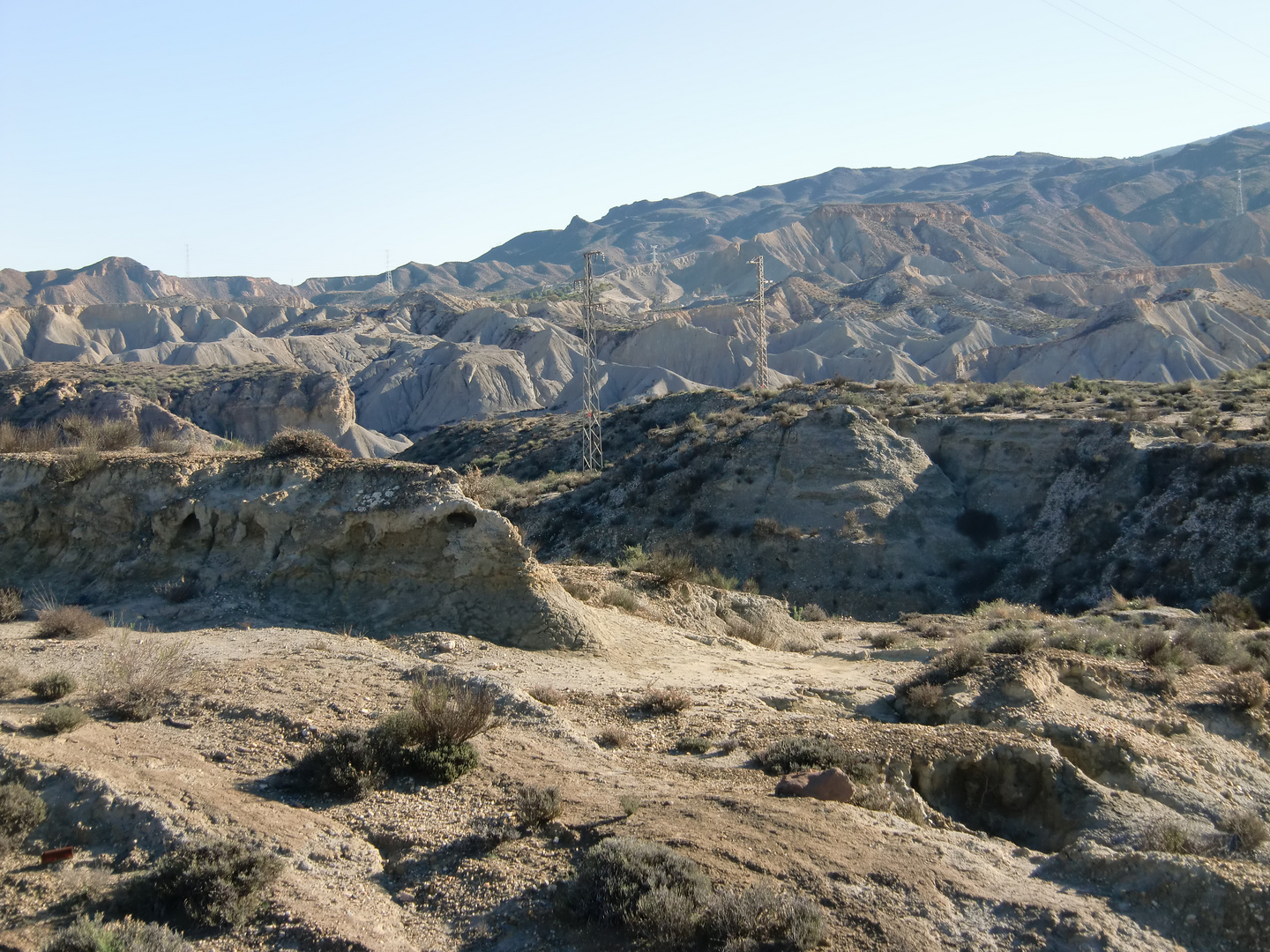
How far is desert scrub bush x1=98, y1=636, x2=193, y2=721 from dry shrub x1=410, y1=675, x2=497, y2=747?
7.46ft

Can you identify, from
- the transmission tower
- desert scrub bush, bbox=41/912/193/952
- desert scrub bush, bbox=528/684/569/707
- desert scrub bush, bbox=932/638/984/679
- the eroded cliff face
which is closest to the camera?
desert scrub bush, bbox=41/912/193/952

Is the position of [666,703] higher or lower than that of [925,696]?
higher

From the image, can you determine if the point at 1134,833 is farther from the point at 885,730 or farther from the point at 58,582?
the point at 58,582

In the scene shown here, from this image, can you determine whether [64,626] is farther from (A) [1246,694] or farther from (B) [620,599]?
(A) [1246,694]

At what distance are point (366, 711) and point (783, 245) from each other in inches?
5567

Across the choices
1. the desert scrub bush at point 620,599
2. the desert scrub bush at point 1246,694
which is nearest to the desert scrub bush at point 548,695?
the desert scrub bush at point 620,599

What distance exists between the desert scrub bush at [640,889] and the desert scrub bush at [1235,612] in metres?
15.2

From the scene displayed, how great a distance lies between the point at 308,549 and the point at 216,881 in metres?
8.06

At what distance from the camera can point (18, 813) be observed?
6.43 meters

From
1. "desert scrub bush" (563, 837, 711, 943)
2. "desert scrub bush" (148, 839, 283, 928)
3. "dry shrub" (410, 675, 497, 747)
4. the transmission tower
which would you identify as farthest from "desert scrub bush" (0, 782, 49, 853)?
the transmission tower

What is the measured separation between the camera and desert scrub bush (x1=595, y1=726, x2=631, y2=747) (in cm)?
934

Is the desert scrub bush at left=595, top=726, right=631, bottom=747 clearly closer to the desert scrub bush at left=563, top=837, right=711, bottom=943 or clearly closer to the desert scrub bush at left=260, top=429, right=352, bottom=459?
the desert scrub bush at left=563, top=837, right=711, bottom=943

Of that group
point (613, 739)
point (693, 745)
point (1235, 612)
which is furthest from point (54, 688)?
point (1235, 612)

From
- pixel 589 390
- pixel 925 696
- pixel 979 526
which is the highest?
pixel 589 390
